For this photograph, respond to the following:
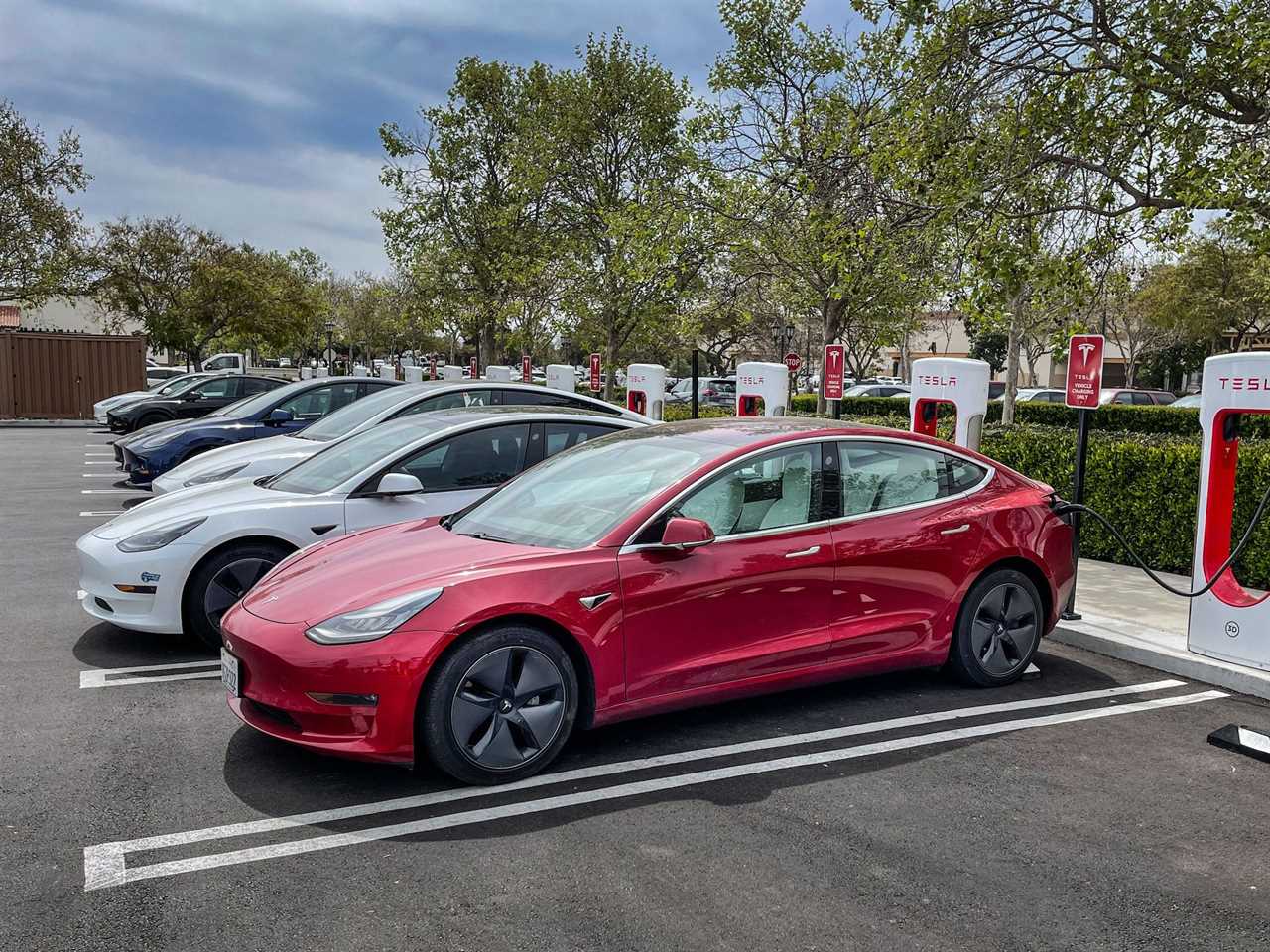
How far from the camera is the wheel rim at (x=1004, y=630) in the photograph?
543 cm

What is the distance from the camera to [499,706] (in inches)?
159

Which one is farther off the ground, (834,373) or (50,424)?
(834,373)

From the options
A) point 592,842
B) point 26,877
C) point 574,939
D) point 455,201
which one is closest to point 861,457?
point 592,842

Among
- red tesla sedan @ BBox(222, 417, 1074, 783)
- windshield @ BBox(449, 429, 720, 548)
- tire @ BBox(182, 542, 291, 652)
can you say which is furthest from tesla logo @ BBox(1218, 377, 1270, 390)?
tire @ BBox(182, 542, 291, 652)

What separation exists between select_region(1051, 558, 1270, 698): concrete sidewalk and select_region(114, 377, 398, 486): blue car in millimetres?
7832

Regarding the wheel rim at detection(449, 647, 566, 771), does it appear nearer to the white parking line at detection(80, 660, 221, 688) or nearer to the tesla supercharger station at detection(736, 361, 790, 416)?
the white parking line at detection(80, 660, 221, 688)

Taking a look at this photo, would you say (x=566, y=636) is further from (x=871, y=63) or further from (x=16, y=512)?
(x=871, y=63)

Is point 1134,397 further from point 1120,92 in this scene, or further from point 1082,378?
point 1082,378

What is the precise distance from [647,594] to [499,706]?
2.57 feet

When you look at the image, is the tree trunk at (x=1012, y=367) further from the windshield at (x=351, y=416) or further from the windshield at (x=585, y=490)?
the windshield at (x=585, y=490)

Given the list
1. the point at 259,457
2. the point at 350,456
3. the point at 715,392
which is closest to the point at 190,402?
the point at 259,457

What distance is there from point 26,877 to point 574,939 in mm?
1847

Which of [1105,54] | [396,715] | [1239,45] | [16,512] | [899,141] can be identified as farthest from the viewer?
[16,512]

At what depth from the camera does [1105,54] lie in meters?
9.62
